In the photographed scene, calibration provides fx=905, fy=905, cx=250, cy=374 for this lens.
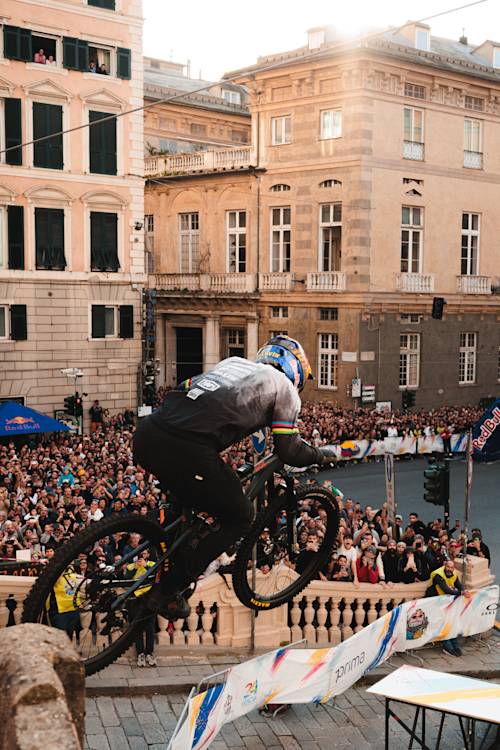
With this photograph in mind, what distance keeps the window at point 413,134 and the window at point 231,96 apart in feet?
60.2

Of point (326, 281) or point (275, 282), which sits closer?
point (326, 281)

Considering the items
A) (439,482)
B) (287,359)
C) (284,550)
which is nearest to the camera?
(287,359)

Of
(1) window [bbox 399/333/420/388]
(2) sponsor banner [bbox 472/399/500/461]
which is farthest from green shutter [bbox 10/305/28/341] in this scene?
(1) window [bbox 399/333/420/388]

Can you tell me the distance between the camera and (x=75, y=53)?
1313 inches

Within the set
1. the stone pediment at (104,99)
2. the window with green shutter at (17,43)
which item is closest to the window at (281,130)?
the stone pediment at (104,99)

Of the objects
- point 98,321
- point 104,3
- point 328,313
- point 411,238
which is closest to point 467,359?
point 411,238

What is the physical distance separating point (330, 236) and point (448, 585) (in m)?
27.2

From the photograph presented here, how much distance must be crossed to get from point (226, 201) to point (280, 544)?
36698mm

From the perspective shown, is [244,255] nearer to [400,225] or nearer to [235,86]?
[400,225]

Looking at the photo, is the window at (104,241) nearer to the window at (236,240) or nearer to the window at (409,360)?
the window at (236,240)

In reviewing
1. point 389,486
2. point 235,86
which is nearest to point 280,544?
point 389,486

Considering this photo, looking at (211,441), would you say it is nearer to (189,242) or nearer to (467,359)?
(467,359)

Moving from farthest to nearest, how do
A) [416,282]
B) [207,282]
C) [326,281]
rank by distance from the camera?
1. [207,282]
2. [416,282]
3. [326,281]

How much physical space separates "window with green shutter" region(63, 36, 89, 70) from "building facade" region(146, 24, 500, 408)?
28.2 ft
